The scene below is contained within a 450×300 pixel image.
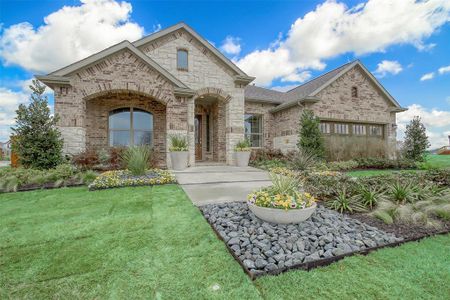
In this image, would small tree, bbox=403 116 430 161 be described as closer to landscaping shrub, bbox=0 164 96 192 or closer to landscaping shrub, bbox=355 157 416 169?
landscaping shrub, bbox=355 157 416 169

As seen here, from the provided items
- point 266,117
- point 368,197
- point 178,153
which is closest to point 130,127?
point 178,153

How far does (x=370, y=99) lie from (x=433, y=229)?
12551mm

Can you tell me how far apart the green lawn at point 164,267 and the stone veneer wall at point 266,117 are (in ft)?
33.5

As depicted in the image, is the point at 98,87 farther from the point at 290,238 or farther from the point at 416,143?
the point at 416,143

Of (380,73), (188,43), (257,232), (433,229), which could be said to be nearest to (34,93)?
(188,43)

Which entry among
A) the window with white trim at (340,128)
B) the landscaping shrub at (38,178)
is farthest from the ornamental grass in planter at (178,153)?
the window with white trim at (340,128)

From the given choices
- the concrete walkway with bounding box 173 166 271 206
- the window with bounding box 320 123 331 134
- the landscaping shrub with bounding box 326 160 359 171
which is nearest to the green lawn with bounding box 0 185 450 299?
the concrete walkway with bounding box 173 166 271 206

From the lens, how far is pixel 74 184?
5.59 metres

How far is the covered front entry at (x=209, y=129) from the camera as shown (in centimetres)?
1084

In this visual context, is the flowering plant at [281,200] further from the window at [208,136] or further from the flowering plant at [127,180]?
the window at [208,136]

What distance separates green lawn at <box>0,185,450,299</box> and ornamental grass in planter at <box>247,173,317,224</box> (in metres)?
0.73

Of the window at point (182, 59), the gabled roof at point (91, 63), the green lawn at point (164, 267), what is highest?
the window at point (182, 59)

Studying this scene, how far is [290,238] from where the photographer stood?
2.30m

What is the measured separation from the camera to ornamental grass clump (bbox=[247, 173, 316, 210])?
8.70 feet
